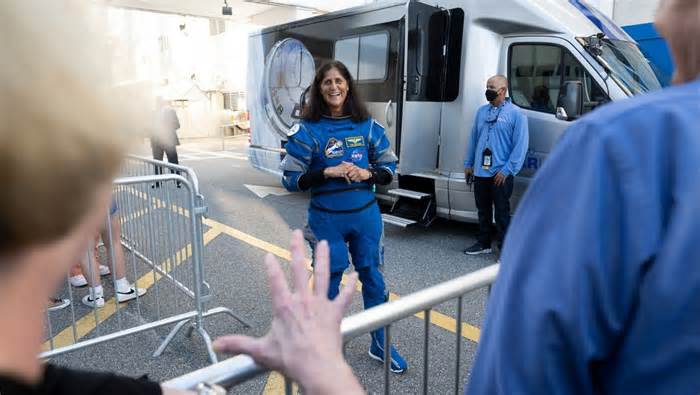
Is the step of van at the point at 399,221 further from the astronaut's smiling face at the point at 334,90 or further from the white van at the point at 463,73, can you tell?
the astronaut's smiling face at the point at 334,90

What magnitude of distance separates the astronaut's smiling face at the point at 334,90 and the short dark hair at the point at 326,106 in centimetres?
3

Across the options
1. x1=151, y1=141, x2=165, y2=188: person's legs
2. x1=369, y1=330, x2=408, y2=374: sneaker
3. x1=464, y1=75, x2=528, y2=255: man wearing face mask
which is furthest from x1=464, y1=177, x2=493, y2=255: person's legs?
x1=151, y1=141, x2=165, y2=188: person's legs

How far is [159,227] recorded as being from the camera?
4098 millimetres

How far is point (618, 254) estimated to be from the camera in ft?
2.18

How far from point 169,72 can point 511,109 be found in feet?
15.8

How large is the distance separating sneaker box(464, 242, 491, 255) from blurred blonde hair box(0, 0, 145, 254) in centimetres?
522

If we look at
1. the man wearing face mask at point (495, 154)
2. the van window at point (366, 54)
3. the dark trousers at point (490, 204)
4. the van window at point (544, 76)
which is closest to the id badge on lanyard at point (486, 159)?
the man wearing face mask at point (495, 154)

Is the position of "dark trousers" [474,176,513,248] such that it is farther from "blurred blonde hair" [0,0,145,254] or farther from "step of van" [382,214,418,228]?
"blurred blonde hair" [0,0,145,254]

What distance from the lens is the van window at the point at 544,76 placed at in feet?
16.6

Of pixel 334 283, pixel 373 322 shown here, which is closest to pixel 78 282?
pixel 334 283

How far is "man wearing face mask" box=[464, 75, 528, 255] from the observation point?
506 centimetres

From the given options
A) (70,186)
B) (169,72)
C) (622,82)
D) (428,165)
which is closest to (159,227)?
(428,165)

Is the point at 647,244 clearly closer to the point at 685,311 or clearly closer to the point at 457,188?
the point at 685,311

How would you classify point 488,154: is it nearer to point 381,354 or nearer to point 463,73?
point 463,73
